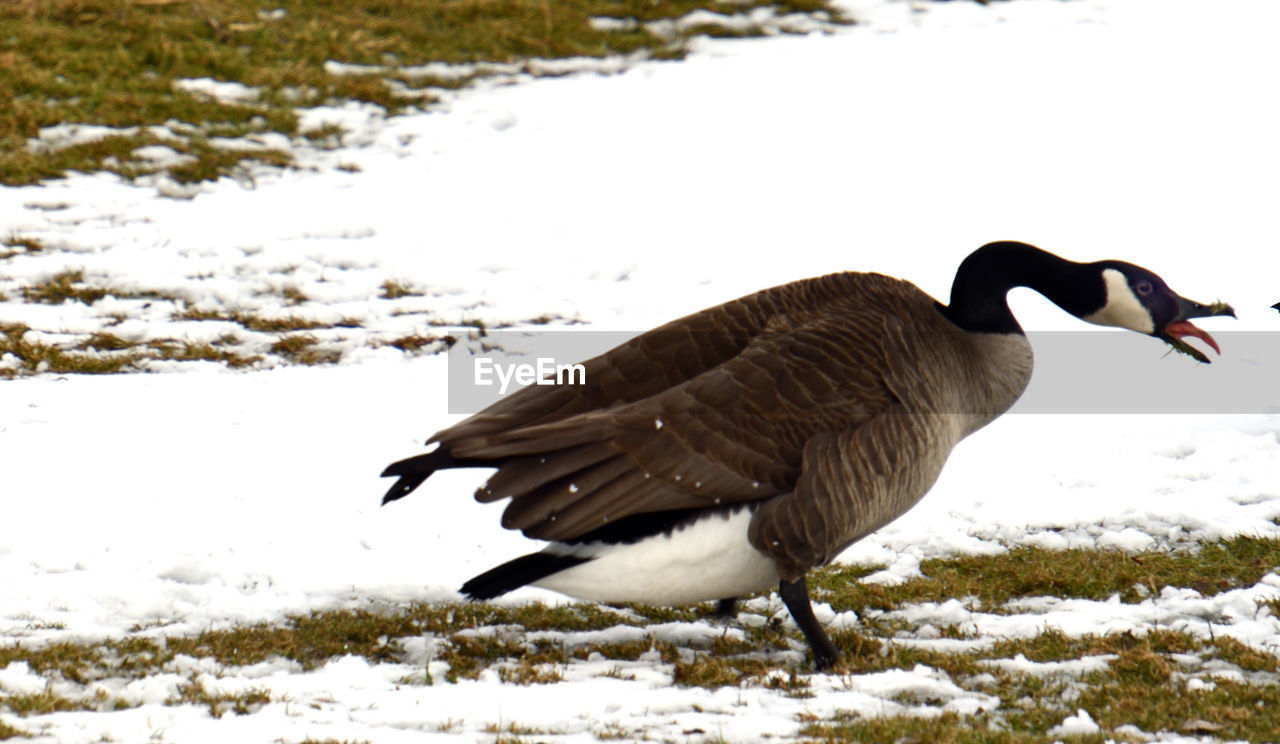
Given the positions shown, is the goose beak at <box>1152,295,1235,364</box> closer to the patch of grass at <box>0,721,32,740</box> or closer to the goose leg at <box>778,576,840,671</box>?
the goose leg at <box>778,576,840,671</box>

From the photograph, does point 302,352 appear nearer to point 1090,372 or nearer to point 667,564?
point 667,564

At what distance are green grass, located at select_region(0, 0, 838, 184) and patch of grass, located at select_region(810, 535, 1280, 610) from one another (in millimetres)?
8956

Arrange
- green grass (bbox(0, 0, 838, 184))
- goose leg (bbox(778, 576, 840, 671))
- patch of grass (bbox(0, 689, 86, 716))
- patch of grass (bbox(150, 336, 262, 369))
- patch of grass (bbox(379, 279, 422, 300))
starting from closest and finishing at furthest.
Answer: patch of grass (bbox(0, 689, 86, 716))
goose leg (bbox(778, 576, 840, 671))
patch of grass (bbox(150, 336, 262, 369))
patch of grass (bbox(379, 279, 422, 300))
green grass (bbox(0, 0, 838, 184))

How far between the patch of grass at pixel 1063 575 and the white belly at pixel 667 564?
1.20m

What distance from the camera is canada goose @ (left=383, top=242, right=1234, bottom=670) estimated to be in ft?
16.4

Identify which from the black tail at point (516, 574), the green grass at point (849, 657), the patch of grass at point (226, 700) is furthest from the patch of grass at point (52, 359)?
the black tail at point (516, 574)

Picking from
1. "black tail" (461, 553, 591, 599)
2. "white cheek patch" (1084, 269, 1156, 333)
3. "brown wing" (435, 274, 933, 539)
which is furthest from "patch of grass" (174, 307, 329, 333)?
"white cheek patch" (1084, 269, 1156, 333)

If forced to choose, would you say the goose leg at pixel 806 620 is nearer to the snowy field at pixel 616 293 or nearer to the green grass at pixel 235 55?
the snowy field at pixel 616 293

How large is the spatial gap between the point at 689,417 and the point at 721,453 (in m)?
0.20

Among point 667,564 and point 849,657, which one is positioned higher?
point 667,564

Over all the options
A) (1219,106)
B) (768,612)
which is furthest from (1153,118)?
(768,612)

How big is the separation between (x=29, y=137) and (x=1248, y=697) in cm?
1197

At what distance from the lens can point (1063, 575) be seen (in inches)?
252

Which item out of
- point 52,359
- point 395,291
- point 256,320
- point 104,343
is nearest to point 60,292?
point 104,343
